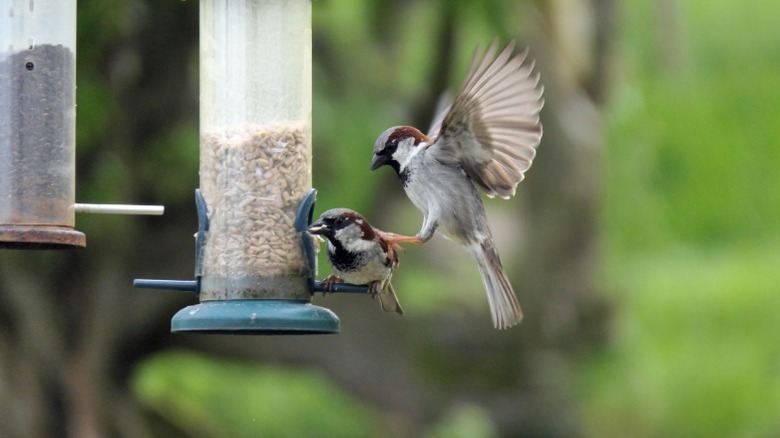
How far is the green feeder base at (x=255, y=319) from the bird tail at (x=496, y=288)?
3.67 feet

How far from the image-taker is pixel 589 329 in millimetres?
10648

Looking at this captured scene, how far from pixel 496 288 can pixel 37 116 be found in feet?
7.57

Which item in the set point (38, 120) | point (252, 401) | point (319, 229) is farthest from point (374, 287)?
point (252, 401)

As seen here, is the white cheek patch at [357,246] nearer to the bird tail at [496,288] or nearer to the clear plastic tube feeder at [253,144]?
the clear plastic tube feeder at [253,144]

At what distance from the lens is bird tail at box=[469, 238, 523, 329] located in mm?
6496

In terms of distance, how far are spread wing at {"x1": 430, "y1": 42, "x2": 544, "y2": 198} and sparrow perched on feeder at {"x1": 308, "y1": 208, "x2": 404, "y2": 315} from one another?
64cm

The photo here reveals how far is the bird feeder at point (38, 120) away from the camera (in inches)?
225

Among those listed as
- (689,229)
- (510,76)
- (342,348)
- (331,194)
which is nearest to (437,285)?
(342,348)

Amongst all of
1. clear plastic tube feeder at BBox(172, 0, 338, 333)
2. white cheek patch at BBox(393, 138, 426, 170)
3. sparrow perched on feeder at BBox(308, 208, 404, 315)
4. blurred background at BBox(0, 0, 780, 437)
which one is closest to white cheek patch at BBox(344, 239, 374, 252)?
sparrow perched on feeder at BBox(308, 208, 404, 315)

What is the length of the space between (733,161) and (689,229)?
767 millimetres

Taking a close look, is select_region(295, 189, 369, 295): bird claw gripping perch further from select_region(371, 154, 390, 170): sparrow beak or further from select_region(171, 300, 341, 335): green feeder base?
select_region(371, 154, 390, 170): sparrow beak

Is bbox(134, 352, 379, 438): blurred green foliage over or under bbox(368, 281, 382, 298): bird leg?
under

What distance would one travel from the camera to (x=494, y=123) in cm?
614

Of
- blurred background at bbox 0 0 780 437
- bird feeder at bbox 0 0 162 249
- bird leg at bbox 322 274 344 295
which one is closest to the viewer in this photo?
bird feeder at bbox 0 0 162 249
